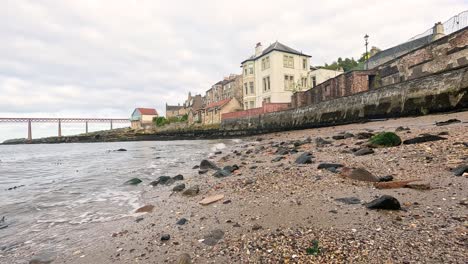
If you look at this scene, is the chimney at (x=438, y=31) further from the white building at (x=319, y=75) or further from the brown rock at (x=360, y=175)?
the brown rock at (x=360, y=175)

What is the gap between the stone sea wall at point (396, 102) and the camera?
12.4m

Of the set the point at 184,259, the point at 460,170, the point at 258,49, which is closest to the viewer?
the point at 184,259

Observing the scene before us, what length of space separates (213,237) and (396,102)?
55.2ft

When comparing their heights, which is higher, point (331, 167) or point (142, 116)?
point (142, 116)

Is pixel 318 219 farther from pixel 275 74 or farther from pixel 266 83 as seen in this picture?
pixel 266 83

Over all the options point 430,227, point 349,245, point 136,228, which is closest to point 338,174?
point 430,227

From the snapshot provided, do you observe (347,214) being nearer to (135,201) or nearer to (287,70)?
(135,201)

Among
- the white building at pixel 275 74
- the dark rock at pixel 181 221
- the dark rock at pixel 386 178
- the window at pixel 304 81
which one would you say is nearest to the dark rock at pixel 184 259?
the dark rock at pixel 181 221

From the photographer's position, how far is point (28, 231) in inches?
170

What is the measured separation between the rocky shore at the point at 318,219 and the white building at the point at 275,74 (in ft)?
116

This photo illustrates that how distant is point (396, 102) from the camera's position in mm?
15508

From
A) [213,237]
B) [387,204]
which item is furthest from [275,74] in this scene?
[213,237]

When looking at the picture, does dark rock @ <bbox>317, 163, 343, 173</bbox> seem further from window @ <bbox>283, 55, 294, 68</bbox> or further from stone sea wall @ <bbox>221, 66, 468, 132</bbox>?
window @ <bbox>283, 55, 294, 68</bbox>

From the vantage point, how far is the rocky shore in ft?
7.62
